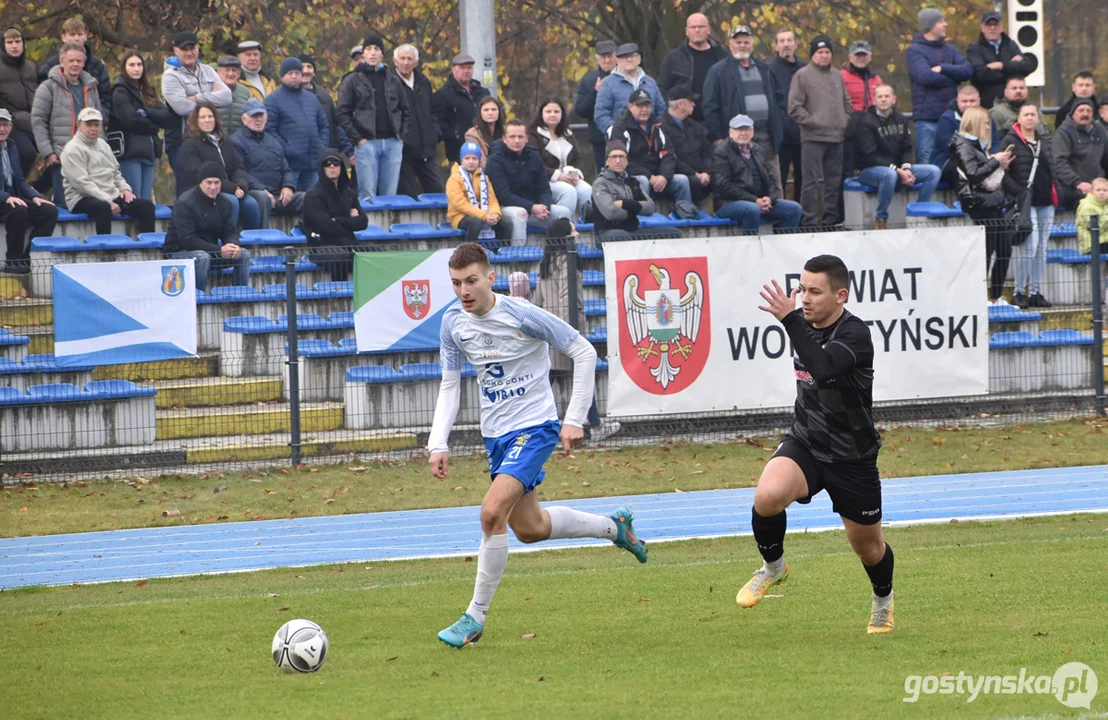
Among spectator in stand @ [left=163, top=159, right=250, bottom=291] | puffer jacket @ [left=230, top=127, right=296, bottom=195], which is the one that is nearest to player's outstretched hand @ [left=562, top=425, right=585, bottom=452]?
spectator in stand @ [left=163, top=159, right=250, bottom=291]

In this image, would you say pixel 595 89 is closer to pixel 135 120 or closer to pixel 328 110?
pixel 328 110

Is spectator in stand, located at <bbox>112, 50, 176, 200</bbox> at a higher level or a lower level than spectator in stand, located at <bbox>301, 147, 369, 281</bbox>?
higher

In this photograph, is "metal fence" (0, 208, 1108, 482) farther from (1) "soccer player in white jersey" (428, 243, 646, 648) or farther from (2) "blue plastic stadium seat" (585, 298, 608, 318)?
(1) "soccer player in white jersey" (428, 243, 646, 648)

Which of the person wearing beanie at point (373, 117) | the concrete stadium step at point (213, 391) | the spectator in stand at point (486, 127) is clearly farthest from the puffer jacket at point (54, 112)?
the spectator in stand at point (486, 127)

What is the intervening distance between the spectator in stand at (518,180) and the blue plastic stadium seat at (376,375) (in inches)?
96.0

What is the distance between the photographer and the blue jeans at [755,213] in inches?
714

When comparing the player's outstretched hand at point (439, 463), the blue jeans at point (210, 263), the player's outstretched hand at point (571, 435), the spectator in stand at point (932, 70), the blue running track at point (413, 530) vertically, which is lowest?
the blue running track at point (413, 530)

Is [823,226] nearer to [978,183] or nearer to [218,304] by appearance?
[978,183]

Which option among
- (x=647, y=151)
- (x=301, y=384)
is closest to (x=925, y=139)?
(x=647, y=151)

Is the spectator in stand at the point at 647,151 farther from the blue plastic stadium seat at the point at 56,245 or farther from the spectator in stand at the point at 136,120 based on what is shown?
the blue plastic stadium seat at the point at 56,245

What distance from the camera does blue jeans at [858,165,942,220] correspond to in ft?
64.0

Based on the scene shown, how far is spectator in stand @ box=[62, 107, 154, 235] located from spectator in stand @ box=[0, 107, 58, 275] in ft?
1.32

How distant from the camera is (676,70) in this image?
19125 millimetres

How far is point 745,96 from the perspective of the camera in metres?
18.4
